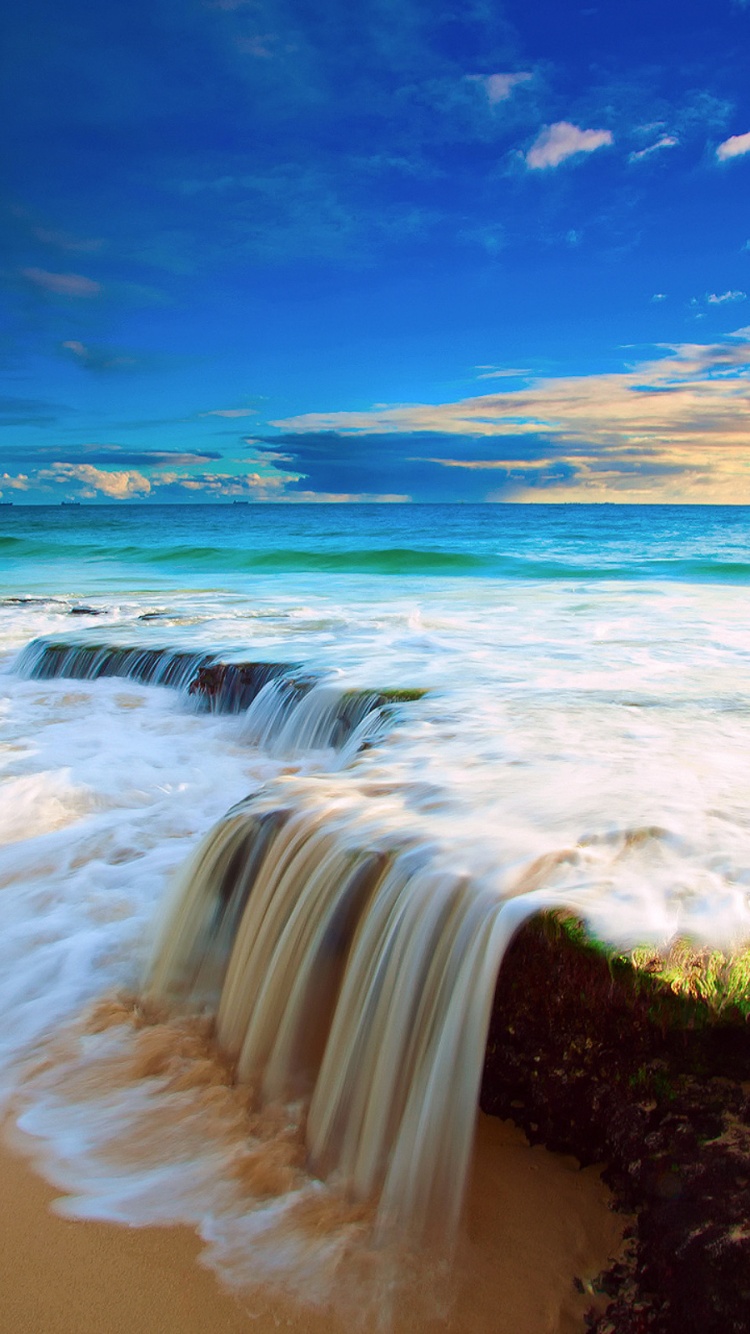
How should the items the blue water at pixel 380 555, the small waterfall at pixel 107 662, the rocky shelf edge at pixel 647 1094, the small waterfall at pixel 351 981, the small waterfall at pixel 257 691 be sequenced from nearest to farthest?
the rocky shelf edge at pixel 647 1094 < the small waterfall at pixel 351 981 < the small waterfall at pixel 257 691 < the small waterfall at pixel 107 662 < the blue water at pixel 380 555

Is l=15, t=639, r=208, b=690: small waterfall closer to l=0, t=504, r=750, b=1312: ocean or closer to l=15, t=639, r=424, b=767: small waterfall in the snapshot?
l=15, t=639, r=424, b=767: small waterfall

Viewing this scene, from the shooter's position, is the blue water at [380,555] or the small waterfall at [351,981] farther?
the blue water at [380,555]

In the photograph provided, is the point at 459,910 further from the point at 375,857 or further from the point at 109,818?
the point at 109,818

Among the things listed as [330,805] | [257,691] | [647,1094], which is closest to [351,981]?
[330,805]

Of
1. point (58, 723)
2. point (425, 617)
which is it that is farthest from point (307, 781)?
point (425, 617)

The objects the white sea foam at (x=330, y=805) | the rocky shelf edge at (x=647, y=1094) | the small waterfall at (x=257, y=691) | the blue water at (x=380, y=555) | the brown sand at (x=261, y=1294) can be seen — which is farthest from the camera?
the blue water at (x=380, y=555)

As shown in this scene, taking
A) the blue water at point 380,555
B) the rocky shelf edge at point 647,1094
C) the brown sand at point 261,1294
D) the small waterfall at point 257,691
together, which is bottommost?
the brown sand at point 261,1294

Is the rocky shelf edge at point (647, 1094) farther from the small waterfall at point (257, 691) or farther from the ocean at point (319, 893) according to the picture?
the small waterfall at point (257, 691)

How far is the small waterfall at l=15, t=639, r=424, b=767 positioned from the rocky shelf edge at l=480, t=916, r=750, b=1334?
8.94 feet

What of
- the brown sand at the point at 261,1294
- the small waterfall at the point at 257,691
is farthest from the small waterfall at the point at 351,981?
the small waterfall at the point at 257,691

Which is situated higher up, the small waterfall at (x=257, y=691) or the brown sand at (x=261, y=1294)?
the small waterfall at (x=257, y=691)

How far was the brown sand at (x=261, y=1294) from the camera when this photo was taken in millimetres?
2039

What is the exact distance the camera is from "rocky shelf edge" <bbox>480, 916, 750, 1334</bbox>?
1.91m

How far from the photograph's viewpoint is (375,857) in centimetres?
310
